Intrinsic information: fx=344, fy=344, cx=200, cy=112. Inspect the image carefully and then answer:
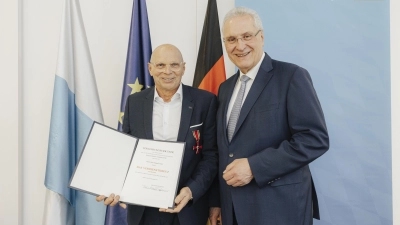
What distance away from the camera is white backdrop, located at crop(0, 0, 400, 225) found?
310 cm

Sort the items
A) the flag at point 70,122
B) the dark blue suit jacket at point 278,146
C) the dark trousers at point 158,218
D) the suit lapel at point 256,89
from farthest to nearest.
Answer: the flag at point 70,122 → the dark trousers at point 158,218 → the suit lapel at point 256,89 → the dark blue suit jacket at point 278,146

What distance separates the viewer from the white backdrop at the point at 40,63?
3.10 meters

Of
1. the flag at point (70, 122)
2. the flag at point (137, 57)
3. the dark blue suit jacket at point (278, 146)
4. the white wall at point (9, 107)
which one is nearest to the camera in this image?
the dark blue suit jacket at point (278, 146)

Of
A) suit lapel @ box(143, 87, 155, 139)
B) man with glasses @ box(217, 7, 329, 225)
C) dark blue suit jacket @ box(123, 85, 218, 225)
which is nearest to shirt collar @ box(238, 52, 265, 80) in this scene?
man with glasses @ box(217, 7, 329, 225)

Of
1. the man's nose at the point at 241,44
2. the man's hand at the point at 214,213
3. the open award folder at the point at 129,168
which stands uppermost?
the man's nose at the point at 241,44

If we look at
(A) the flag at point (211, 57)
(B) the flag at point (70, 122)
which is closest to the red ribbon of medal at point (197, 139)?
(A) the flag at point (211, 57)

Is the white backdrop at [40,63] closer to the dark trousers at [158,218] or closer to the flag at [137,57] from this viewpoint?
the flag at [137,57]

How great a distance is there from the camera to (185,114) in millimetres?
2115

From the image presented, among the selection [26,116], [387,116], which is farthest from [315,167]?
[26,116]

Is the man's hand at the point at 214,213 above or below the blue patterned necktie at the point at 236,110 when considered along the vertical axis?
below

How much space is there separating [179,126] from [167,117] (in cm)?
12

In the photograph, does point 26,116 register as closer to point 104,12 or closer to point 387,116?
point 104,12

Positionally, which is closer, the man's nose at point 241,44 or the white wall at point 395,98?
the man's nose at point 241,44

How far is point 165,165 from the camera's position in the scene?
1.88m
